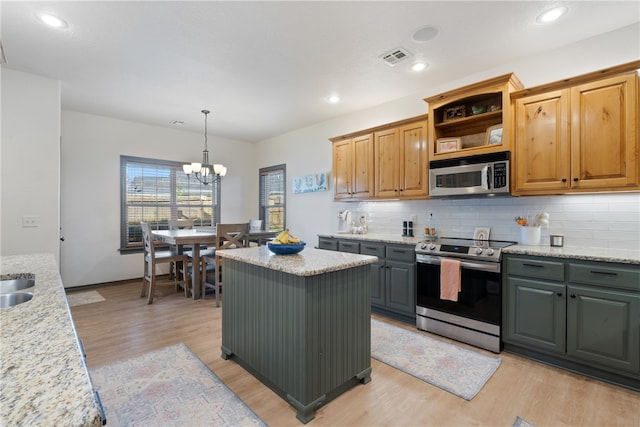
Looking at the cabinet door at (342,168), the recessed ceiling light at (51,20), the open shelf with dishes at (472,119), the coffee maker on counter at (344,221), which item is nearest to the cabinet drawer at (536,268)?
the open shelf with dishes at (472,119)

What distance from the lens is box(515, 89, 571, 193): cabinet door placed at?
2598 millimetres

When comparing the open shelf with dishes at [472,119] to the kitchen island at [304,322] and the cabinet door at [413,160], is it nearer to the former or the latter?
the cabinet door at [413,160]

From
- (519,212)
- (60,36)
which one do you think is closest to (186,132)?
(60,36)

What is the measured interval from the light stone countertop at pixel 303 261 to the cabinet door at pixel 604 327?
5.28ft

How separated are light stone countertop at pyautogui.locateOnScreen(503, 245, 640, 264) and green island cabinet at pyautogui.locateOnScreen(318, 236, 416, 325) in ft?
3.20

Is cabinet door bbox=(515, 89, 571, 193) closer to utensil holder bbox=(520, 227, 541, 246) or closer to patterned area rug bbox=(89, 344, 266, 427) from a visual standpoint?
utensil holder bbox=(520, 227, 541, 246)

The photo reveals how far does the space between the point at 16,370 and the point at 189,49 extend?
A: 9.70 ft

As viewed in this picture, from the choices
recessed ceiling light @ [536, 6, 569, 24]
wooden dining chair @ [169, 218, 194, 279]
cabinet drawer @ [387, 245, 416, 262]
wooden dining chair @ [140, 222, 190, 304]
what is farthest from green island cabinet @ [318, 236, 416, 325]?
wooden dining chair @ [169, 218, 194, 279]

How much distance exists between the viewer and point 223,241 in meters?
4.49

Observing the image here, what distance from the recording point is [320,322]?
1898mm

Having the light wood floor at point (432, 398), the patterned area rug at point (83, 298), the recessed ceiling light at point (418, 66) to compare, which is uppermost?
the recessed ceiling light at point (418, 66)

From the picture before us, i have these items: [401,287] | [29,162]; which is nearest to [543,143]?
[401,287]

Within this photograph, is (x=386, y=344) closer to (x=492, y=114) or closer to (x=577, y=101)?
(x=492, y=114)

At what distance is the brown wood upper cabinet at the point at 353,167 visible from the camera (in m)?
4.11
